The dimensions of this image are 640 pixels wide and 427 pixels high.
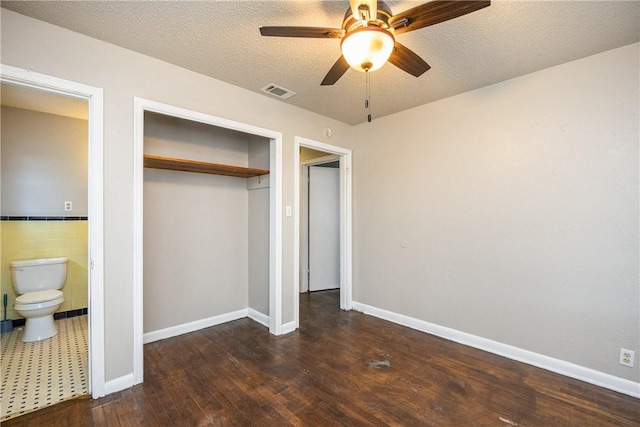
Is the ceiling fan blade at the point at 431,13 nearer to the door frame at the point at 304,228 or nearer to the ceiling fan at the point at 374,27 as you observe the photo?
the ceiling fan at the point at 374,27

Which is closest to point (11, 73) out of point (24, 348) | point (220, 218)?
point (220, 218)

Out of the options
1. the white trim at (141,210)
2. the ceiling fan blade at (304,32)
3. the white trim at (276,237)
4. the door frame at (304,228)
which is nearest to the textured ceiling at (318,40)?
the ceiling fan blade at (304,32)

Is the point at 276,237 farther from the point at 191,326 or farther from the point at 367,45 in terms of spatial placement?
the point at 367,45

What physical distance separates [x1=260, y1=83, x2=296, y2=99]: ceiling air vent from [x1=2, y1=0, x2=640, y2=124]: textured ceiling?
0.07 meters

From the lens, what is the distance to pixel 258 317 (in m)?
3.51

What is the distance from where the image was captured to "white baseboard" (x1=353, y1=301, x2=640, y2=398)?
217cm

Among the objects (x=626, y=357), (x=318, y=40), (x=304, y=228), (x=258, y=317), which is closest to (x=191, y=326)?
(x=258, y=317)

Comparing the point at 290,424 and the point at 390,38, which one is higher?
the point at 390,38

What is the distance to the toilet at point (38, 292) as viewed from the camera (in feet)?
9.38

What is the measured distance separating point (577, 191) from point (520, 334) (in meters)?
1.33

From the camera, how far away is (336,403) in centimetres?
202

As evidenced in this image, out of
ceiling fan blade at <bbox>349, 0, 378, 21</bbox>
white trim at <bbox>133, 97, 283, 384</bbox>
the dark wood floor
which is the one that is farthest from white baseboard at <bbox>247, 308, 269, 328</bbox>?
ceiling fan blade at <bbox>349, 0, 378, 21</bbox>

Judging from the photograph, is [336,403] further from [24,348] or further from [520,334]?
[24,348]

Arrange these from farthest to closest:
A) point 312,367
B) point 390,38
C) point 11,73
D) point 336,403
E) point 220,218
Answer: point 220,218
point 312,367
point 336,403
point 11,73
point 390,38
